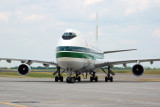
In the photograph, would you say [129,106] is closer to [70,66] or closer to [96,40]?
[70,66]

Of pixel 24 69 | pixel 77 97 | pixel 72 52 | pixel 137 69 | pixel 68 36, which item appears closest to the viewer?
pixel 77 97

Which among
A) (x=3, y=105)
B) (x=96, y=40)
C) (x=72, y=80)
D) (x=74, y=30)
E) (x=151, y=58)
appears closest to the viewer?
(x=3, y=105)

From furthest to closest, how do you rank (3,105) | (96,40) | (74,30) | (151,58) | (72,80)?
(96,40) < (151,58) < (74,30) < (72,80) < (3,105)

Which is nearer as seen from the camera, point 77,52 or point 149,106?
point 149,106

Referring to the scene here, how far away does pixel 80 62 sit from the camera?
3359 centimetres

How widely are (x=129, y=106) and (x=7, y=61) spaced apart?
91.4ft

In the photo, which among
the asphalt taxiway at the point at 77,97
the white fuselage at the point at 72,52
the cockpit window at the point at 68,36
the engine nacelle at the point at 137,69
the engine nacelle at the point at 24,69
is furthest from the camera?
the engine nacelle at the point at 137,69

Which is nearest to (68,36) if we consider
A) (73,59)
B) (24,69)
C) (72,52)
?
(72,52)

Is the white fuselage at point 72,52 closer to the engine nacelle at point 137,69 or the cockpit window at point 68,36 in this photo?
the cockpit window at point 68,36

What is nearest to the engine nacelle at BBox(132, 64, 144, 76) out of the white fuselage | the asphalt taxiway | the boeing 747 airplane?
the boeing 747 airplane

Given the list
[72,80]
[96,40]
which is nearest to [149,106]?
[72,80]

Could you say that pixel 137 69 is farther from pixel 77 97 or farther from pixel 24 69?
pixel 77 97

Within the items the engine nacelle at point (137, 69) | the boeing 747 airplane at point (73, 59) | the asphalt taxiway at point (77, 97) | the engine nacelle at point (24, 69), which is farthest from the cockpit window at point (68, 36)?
the asphalt taxiway at point (77, 97)

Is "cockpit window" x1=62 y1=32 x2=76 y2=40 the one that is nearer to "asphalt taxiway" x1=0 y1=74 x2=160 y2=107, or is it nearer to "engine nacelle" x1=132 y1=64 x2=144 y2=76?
"engine nacelle" x1=132 y1=64 x2=144 y2=76
